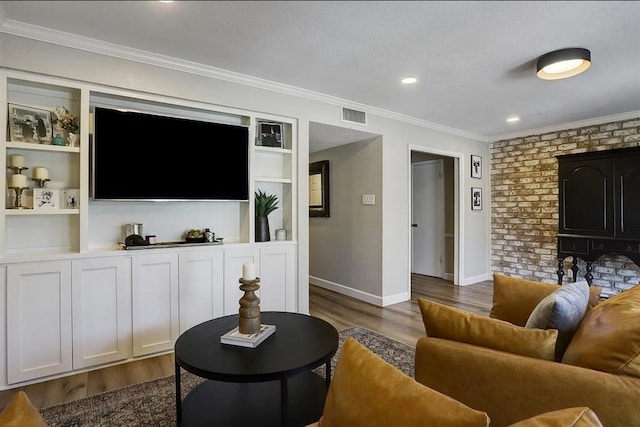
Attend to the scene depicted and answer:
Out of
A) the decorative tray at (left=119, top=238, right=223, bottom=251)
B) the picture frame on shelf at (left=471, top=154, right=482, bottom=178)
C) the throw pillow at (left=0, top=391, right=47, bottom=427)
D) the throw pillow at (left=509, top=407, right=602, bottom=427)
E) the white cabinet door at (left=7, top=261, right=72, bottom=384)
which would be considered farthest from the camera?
the picture frame on shelf at (left=471, top=154, right=482, bottom=178)

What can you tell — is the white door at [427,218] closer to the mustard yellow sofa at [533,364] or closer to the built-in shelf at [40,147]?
the mustard yellow sofa at [533,364]

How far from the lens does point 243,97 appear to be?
3.08 metres

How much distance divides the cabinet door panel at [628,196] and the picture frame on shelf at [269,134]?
12.6ft

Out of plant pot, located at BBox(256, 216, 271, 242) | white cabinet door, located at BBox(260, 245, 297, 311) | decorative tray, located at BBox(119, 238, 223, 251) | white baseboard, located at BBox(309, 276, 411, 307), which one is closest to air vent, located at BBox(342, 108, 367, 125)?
plant pot, located at BBox(256, 216, 271, 242)

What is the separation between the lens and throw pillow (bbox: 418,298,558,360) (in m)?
1.17

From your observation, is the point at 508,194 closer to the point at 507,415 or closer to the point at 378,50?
the point at 378,50

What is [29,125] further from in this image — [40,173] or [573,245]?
[573,245]

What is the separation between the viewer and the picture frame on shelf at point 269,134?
332 cm

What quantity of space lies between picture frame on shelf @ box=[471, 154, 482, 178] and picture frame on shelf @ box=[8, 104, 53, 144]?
5145 mm

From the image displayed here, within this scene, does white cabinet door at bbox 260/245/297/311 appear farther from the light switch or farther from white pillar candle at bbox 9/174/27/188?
white pillar candle at bbox 9/174/27/188

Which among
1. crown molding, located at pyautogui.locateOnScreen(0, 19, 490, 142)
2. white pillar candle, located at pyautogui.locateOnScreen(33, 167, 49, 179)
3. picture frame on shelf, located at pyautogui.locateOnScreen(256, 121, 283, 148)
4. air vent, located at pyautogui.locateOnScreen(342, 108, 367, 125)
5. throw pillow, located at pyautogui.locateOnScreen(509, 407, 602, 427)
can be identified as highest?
crown molding, located at pyautogui.locateOnScreen(0, 19, 490, 142)

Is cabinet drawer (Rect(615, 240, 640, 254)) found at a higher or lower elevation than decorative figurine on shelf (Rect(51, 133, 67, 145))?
lower

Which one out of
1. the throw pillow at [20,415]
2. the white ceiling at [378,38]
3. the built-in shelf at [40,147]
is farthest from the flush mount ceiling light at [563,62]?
the built-in shelf at [40,147]

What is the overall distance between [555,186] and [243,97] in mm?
4370
